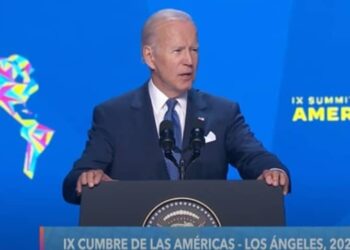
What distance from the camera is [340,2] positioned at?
11.9 feet

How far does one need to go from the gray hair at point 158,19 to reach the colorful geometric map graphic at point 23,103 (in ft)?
3.77

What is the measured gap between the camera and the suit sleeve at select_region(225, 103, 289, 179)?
244 cm

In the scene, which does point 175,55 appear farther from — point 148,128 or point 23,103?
point 23,103

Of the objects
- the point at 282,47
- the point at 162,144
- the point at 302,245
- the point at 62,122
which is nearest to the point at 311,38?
the point at 282,47

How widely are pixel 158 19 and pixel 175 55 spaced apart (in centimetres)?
12

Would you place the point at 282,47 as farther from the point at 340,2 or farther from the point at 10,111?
the point at 10,111

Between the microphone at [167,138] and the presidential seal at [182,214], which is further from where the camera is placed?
the microphone at [167,138]

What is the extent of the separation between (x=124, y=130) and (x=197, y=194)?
487mm

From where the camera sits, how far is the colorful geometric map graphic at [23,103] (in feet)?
12.0

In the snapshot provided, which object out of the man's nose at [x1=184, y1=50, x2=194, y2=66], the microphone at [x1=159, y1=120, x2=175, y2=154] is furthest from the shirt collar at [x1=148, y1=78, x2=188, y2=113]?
the microphone at [x1=159, y1=120, x2=175, y2=154]

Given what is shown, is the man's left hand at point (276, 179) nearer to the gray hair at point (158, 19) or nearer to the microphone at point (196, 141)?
the microphone at point (196, 141)

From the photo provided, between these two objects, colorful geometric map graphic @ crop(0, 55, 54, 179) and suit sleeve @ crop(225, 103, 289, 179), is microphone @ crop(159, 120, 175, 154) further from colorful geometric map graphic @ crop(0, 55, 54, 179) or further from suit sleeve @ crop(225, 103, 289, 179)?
colorful geometric map graphic @ crop(0, 55, 54, 179)

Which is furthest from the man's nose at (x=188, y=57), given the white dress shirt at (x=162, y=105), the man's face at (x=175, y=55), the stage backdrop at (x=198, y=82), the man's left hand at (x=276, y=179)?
the stage backdrop at (x=198, y=82)

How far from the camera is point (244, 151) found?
8.28 feet
